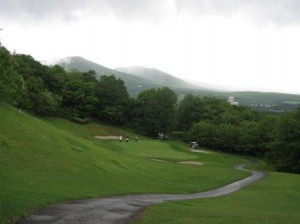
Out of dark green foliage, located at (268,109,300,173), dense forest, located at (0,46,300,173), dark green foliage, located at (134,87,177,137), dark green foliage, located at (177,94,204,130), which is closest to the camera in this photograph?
dark green foliage, located at (268,109,300,173)

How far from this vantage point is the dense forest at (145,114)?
3868 inches

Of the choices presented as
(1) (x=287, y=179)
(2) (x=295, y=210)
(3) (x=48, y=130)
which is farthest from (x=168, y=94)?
(2) (x=295, y=210)

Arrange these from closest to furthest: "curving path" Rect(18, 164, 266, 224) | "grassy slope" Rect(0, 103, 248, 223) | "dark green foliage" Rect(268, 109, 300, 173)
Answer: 1. "curving path" Rect(18, 164, 266, 224)
2. "grassy slope" Rect(0, 103, 248, 223)
3. "dark green foliage" Rect(268, 109, 300, 173)

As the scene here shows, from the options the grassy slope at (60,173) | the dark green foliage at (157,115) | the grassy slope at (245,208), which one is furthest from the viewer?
the dark green foliage at (157,115)

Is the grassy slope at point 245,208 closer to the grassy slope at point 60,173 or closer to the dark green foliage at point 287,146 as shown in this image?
the grassy slope at point 60,173

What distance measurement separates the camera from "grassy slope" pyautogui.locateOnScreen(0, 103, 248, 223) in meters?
27.4

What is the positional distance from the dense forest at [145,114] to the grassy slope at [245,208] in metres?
33.1

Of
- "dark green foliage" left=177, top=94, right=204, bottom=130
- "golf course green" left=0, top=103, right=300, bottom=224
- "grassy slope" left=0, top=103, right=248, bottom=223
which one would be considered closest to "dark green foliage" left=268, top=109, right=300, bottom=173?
"golf course green" left=0, top=103, right=300, bottom=224

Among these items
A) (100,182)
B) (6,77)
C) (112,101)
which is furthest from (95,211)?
(112,101)

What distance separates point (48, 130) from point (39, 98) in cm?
4972

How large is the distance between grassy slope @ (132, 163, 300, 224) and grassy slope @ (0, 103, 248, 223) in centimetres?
559

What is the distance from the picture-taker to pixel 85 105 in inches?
5148

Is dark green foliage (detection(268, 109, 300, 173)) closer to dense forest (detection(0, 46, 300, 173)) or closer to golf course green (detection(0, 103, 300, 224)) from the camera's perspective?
dense forest (detection(0, 46, 300, 173))

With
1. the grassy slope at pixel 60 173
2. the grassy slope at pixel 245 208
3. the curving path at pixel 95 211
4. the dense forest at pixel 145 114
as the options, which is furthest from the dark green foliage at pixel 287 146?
the curving path at pixel 95 211
